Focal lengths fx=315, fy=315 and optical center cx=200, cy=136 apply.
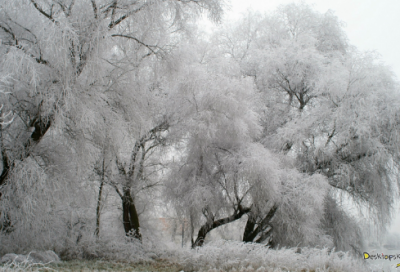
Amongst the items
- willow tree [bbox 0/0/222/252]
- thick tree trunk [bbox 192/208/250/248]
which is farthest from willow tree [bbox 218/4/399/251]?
willow tree [bbox 0/0/222/252]

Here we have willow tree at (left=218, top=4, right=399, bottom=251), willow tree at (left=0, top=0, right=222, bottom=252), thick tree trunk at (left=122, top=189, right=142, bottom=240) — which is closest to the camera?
willow tree at (left=0, top=0, right=222, bottom=252)

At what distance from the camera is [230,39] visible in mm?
10578

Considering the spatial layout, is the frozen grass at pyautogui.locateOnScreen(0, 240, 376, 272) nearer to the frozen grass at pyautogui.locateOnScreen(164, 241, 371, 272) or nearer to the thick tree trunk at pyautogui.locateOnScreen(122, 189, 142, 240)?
the frozen grass at pyautogui.locateOnScreen(164, 241, 371, 272)

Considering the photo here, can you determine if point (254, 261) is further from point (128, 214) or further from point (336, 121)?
point (128, 214)

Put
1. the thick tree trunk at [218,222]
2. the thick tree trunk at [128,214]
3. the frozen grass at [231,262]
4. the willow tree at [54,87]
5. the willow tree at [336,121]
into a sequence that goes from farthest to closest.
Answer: the thick tree trunk at [218,222]
the thick tree trunk at [128,214]
the willow tree at [336,121]
the willow tree at [54,87]
the frozen grass at [231,262]

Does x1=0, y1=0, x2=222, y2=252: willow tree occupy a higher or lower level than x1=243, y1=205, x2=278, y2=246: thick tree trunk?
higher

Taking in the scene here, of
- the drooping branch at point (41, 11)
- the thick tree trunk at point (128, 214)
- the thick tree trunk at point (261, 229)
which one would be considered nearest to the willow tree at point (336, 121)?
the thick tree trunk at point (261, 229)

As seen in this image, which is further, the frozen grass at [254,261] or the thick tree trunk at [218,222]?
the thick tree trunk at [218,222]

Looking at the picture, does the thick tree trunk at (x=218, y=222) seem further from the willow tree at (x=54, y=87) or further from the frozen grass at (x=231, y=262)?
the willow tree at (x=54, y=87)

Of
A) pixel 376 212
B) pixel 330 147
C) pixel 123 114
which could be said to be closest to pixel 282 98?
pixel 330 147

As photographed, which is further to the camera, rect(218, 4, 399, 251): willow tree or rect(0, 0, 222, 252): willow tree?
rect(218, 4, 399, 251): willow tree

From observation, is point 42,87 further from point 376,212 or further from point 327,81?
point 376,212

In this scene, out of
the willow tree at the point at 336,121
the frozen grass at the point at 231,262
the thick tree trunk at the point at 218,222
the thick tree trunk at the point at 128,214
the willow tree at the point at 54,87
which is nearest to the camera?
the frozen grass at the point at 231,262

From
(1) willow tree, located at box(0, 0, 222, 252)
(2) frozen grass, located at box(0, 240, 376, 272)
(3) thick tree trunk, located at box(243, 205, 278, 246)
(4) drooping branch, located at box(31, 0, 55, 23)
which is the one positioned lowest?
(2) frozen grass, located at box(0, 240, 376, 272)
